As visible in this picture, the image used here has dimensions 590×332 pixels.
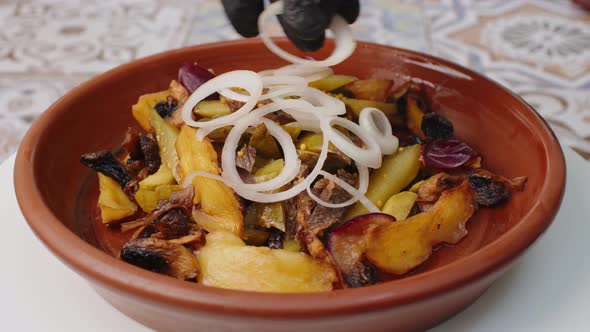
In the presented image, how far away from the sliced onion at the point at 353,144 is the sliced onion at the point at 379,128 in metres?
0.02

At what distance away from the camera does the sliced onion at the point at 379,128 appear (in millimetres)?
1111

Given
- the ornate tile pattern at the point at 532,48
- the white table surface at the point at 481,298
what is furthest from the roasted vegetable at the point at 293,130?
the ornate tile pattern at the point at 532,48

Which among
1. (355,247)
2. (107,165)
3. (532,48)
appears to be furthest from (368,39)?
(355,247)

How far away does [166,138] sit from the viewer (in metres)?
1.16

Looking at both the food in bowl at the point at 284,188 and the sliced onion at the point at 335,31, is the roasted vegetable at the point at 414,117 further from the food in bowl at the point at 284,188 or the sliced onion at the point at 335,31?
the sliced onion at the point at 335,31

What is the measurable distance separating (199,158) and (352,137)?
0.27 meters

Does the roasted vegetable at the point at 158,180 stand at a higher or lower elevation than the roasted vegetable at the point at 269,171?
lower

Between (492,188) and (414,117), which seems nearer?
(492,188)

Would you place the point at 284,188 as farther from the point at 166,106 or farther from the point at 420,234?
the point at 166,106

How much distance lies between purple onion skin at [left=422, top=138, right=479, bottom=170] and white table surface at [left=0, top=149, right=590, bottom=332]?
0.19 meters

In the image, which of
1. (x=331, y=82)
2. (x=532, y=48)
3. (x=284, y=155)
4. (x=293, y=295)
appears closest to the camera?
(x=293, y=295)

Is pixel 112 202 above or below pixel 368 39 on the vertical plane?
above

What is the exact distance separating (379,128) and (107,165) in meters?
0.49

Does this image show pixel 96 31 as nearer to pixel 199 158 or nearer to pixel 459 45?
pixel 459 45
